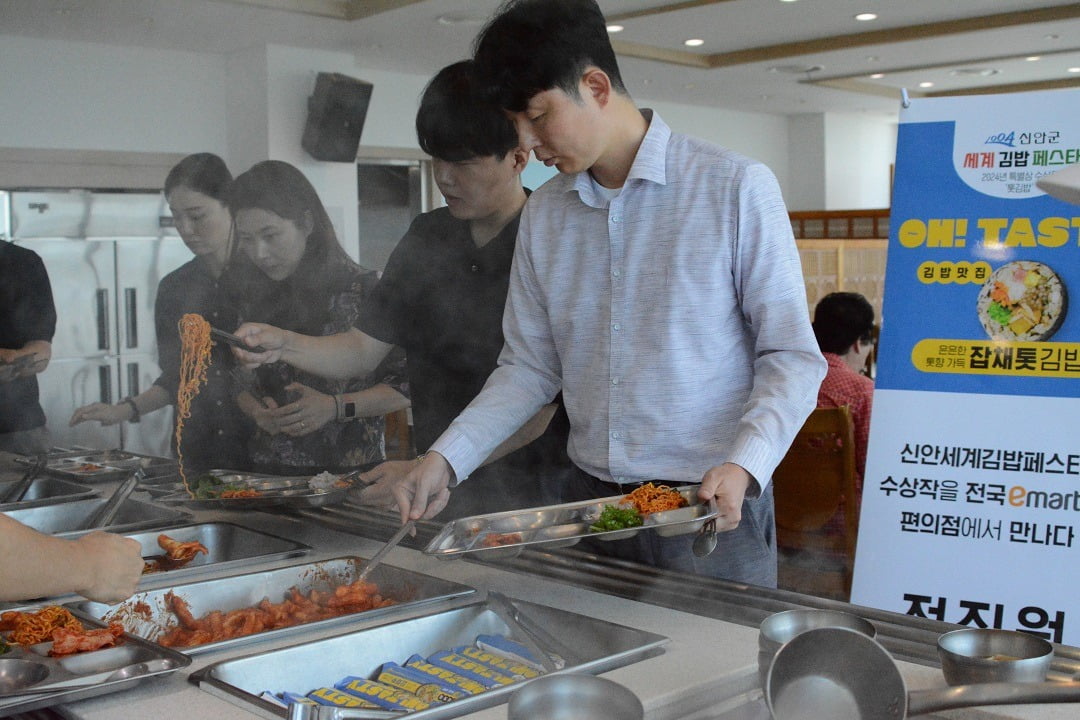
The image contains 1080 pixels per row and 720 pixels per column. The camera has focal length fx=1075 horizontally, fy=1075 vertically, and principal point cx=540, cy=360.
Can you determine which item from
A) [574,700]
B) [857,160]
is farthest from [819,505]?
[857,160]

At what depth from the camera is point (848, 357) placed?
11.8 feet

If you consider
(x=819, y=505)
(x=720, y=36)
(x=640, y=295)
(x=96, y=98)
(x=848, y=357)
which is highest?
(x=720, y=36)

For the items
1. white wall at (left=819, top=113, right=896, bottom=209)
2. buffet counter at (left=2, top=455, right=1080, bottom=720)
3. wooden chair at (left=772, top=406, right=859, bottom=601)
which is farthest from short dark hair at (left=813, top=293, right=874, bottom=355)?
white wall at (left=819, top=113, right=896, bottom=209)

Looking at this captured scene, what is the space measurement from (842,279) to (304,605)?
6763mm

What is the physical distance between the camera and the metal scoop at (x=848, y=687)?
91cm

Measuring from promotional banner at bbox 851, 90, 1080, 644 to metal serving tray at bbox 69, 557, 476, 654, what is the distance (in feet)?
3.65

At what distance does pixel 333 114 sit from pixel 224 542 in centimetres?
372

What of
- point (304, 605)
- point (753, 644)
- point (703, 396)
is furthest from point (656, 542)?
point (304, 605)

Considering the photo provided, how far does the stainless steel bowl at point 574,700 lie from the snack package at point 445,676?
284 millimetres

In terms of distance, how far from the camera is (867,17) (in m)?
5.90

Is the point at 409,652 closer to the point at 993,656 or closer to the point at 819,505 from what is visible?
the point at 993,656

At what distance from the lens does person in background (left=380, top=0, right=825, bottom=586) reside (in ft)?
4.75

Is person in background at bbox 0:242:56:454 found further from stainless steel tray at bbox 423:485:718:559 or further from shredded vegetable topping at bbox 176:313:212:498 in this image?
stainless steel tray at bbox 423:485:718:559

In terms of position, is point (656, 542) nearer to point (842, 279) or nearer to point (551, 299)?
point (551, 299)
